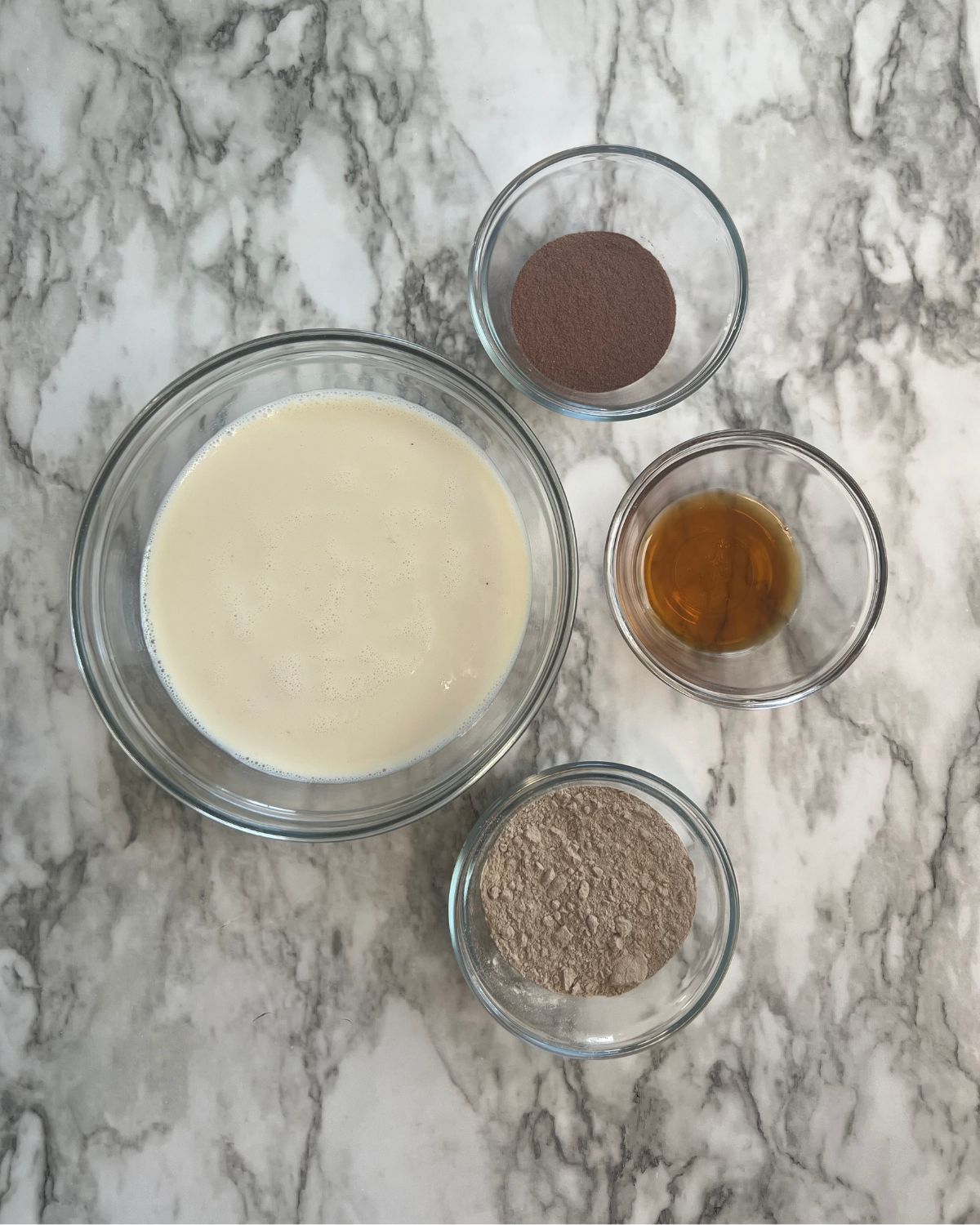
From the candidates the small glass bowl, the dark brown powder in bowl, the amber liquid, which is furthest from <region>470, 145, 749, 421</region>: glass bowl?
the small glass bowl

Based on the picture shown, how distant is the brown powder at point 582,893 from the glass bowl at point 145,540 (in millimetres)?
147

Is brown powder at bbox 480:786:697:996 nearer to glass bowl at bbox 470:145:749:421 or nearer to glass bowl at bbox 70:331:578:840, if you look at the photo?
glass bowl at bbox 70:331:578:840

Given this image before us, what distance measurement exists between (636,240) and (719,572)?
1.66ft

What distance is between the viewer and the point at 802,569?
4.56 feet

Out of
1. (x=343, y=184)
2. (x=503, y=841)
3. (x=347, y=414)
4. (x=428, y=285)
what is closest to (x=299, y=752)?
(x=503, y=841)

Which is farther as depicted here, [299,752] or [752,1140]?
[752,1140]

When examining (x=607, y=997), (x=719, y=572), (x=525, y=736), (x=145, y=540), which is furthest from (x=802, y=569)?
(x=145, y=540)

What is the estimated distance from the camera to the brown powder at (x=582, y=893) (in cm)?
132

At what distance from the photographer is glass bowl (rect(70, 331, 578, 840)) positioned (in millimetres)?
1244

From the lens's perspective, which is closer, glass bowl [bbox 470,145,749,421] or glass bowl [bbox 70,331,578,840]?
glass bowl [bbox 70,331,578,840]

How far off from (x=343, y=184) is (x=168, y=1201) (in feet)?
4.97

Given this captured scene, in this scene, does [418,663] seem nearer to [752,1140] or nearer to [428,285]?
[428,285]

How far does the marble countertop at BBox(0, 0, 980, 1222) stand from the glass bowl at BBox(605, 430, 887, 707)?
0.07 metres

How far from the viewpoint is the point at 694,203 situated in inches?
54.7
